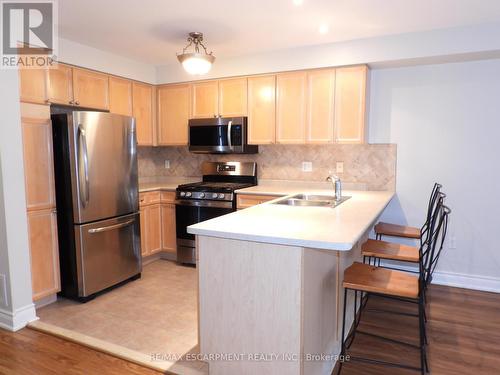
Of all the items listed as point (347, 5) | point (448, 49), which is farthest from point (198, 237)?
point (448, 49)

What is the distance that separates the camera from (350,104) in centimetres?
352

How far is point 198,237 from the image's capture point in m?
1.93

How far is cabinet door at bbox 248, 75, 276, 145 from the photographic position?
152 inches

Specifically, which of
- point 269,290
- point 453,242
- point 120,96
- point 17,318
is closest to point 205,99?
point 120,96

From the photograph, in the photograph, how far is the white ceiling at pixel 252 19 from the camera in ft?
8.54

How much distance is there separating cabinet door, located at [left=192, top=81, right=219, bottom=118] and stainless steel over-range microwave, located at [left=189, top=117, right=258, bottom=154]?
11 centimetres

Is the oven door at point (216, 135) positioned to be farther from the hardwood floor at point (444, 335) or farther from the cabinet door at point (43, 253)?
the hardwood floor at point (444, 335)

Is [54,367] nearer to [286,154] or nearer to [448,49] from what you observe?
[286,154]

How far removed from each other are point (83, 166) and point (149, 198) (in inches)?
45.7

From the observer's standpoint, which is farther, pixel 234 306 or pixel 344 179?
pixel 344 179

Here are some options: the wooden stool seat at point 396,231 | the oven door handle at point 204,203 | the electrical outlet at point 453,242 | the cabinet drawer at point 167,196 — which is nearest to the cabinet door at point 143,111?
the cabinet drawer at point 167,196

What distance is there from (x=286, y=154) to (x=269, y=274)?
2.63 m

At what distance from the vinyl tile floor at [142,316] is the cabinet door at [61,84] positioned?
1877 mm

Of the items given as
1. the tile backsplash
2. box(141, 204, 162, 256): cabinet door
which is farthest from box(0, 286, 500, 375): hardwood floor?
box(141, 204, 162, 256): cabinet door
